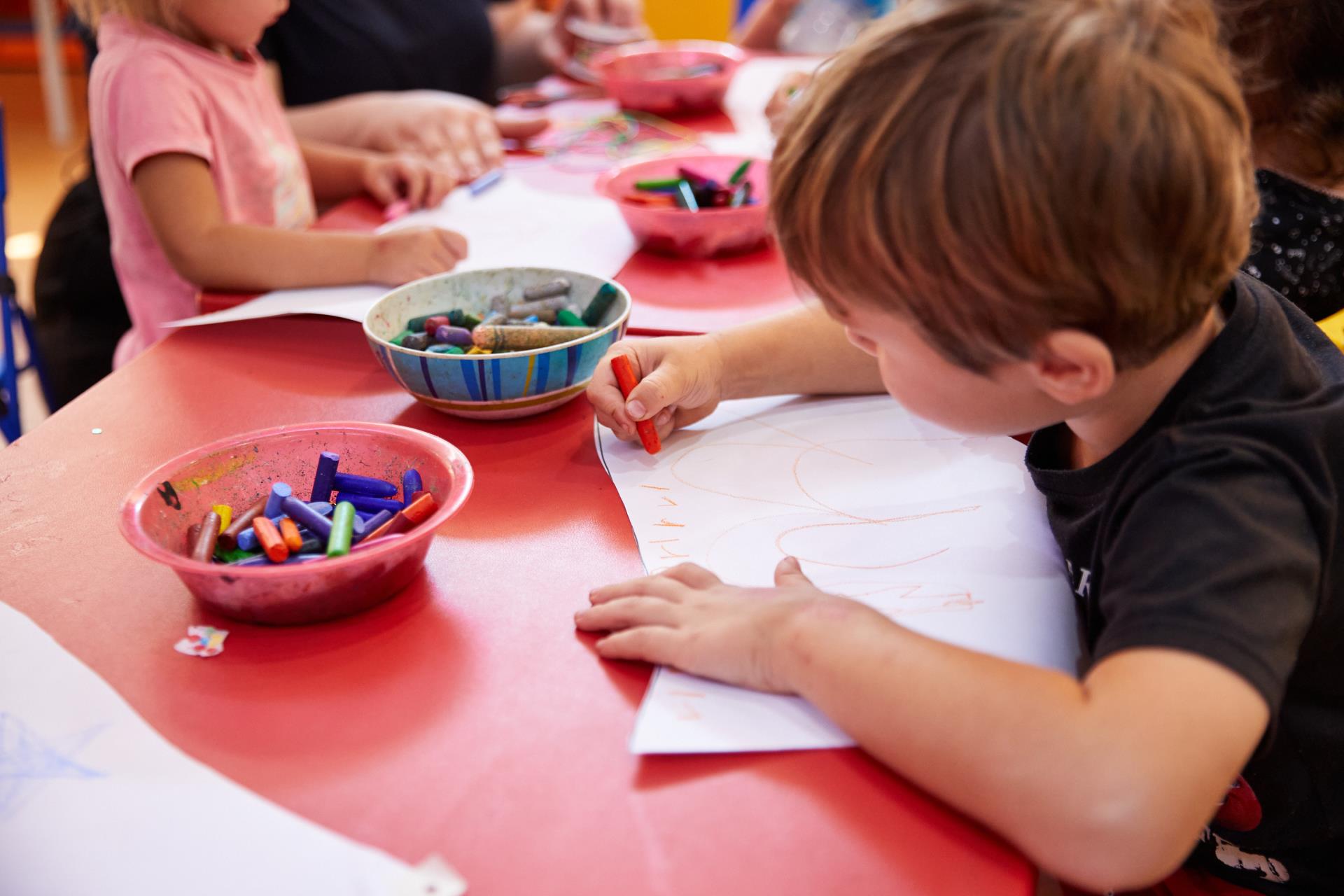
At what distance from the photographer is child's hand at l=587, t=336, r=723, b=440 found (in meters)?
0.75

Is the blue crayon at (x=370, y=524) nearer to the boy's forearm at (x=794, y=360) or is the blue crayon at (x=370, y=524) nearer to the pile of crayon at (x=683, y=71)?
the boy's forearm at (x=794, y=360)

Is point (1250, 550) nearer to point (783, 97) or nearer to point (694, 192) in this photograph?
point (694, 192)

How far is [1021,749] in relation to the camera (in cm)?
45

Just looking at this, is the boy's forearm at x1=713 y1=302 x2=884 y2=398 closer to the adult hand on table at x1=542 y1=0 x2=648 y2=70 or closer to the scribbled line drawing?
the scribbled line drawing

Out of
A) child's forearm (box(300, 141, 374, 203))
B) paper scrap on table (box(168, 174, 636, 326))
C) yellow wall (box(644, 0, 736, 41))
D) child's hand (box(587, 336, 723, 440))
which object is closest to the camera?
child's hand (box(587, 336, 723, 440))

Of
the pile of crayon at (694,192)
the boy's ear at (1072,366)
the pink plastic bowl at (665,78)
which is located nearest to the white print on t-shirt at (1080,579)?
the boy's ear at (1072,366)

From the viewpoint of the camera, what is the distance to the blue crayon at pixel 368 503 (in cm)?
64

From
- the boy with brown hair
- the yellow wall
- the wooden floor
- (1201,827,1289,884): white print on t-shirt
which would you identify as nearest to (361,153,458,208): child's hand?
the boy with brown hair

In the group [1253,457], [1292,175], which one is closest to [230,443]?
[1253,457]

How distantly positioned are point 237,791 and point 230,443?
10.0 inches

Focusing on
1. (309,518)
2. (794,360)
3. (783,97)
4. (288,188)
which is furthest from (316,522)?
(783,97)

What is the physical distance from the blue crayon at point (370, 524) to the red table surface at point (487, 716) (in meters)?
0.03

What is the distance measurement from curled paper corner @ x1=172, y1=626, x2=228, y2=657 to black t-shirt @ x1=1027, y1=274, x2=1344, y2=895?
0.42 m

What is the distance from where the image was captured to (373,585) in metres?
0.57
